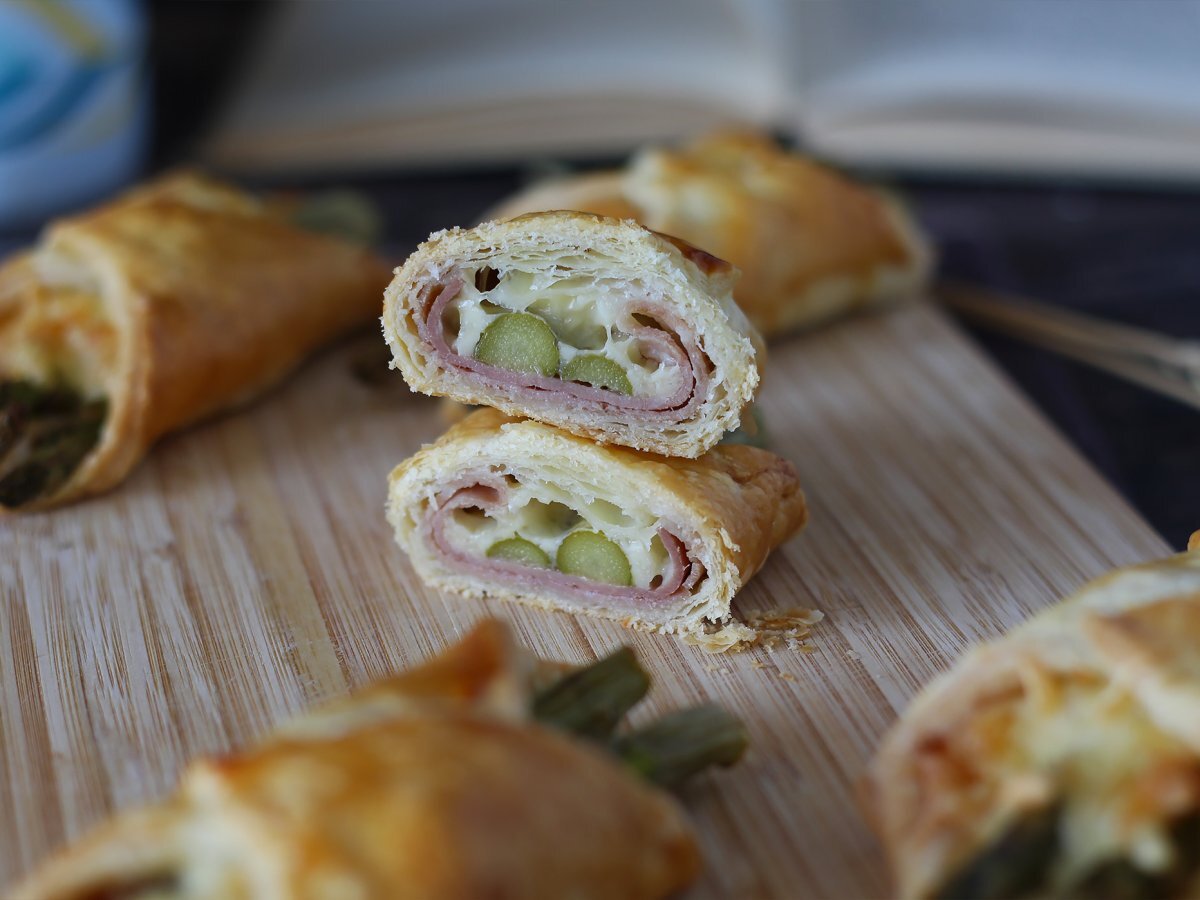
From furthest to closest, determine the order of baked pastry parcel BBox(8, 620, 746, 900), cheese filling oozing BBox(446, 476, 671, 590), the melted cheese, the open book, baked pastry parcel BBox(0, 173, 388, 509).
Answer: the open book < baked pastry parcel BBox(0, 173, 388, 509) < cheese filling oozing BBox(446, 476, 671, 590) < the melted cheese < baked pastry parcel BBox(8, 620, 746, 900)

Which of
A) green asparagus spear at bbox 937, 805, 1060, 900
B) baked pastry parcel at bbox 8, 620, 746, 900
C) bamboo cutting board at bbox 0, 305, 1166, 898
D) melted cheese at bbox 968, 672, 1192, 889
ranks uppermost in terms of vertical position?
melted cheese at bbox 968, 672, 1192, 889

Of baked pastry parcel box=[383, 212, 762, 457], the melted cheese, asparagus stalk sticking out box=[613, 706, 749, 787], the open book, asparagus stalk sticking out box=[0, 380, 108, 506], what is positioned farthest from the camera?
the open book

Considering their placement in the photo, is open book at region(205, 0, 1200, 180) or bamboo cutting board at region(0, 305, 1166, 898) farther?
open book at region(205, 0, 1200, 180)

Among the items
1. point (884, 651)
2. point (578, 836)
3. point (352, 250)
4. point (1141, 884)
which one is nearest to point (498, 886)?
point (578, 836)

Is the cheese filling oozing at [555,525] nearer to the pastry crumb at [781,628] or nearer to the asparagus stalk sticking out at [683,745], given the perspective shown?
the pastry crumb at [781,628]

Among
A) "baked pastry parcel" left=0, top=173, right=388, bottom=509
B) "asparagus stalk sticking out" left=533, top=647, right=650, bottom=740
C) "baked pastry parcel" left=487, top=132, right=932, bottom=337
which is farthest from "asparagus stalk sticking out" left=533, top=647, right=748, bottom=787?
"baked pastry parcel" left=487, top=132, right=932, bottom=337

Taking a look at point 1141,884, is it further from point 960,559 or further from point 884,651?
point 960,559

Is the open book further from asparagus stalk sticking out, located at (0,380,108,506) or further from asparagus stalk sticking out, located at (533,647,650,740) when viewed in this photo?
asparagus stalk sticking out, located at (533,647,650,740)
